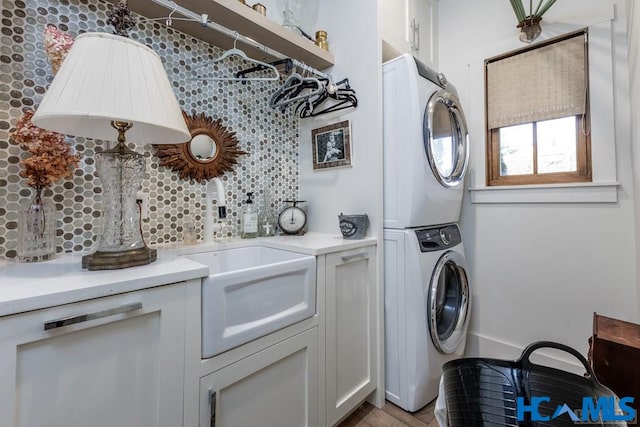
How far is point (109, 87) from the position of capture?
75cm

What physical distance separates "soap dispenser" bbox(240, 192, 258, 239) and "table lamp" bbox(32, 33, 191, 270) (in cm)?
71

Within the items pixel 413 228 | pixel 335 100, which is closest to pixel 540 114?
pixel 413 228

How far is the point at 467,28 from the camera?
85.4 inches

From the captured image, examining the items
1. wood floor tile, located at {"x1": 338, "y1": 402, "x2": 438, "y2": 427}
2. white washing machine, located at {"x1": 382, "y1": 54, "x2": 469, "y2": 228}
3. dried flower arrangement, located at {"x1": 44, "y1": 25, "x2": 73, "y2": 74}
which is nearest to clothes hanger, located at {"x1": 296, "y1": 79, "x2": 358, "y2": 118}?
white washing machine, located at {"x1": 382, "y1": 54, "x2": 469, "y2": 228}

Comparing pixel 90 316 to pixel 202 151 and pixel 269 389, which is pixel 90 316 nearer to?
pixel 269 389

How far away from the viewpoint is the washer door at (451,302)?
172cm

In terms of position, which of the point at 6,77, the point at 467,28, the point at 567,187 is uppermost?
the point at 467,28

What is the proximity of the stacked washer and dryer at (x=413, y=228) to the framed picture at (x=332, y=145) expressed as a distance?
26cm

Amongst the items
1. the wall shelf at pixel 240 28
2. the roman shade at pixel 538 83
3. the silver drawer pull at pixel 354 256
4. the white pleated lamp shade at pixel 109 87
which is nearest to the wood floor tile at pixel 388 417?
the silver drawer pull at pixel 354 256

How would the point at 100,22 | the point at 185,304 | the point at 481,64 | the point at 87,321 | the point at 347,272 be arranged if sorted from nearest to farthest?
the point at 87,321
the point at 185,304
the point at 100,22
the point at 347,272
the point at 481,64

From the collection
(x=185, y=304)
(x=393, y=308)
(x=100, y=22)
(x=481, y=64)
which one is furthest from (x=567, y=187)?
(x=100, y=22)

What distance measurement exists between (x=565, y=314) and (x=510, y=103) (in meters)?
1.46

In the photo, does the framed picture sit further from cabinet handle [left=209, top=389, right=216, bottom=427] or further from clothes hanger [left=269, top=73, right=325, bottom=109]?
cabinet handle [left=209, top=389, right=216, bottom=427]

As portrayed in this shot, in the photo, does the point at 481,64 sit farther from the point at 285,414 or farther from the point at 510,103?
the point at 285,414
